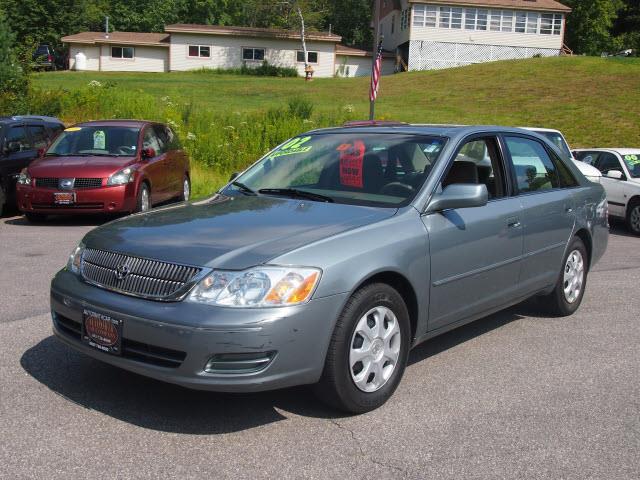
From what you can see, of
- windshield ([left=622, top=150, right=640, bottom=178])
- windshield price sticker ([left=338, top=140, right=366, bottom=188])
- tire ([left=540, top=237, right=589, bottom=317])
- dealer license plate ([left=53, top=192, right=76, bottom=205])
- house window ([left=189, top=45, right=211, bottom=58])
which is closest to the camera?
windshield price sticker ([left=338, top=140, right=366, bottom=188])

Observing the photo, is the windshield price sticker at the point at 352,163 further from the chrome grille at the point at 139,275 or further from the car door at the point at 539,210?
the chrome grille at the point at 139,275

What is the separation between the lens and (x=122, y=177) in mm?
11211

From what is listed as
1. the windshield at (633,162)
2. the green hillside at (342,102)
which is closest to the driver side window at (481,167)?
the windshield at (633,162)

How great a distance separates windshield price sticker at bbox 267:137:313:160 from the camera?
217 inches

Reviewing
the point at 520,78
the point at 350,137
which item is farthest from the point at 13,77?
the point at 520,78

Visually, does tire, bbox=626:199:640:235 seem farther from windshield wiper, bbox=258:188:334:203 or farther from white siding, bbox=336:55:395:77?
white siding, bbox=336:55:395:77

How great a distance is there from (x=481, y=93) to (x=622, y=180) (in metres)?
27.7

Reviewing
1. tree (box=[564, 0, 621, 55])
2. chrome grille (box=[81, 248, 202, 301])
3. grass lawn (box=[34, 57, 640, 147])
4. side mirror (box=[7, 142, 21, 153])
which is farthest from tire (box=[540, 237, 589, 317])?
tree (box=[564, 0, 621, 55])

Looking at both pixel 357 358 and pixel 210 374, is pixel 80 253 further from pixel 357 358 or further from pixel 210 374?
pixel 357 358

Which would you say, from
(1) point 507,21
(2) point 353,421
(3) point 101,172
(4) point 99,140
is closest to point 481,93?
(1) point 507,21

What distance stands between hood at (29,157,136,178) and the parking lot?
18.6 ft

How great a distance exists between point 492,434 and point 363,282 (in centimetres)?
108

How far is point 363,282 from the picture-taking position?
3.99 metres

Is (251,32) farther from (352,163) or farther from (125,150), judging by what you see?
(352,163)
